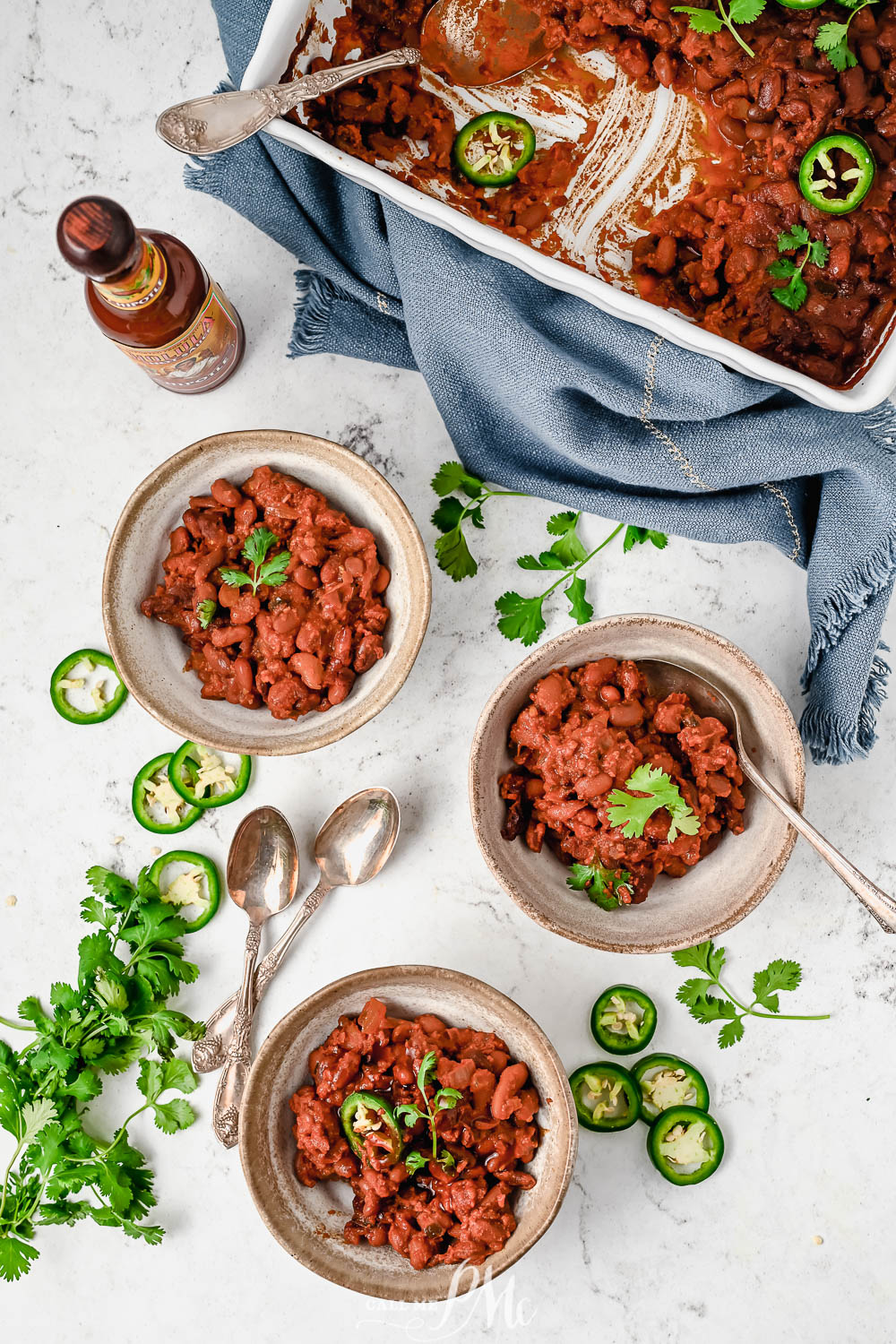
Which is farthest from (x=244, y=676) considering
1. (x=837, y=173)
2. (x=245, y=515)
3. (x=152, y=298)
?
(x=837, y=173)

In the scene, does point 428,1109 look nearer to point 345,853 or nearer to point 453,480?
point 345,853

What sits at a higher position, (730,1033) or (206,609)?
(206,609)

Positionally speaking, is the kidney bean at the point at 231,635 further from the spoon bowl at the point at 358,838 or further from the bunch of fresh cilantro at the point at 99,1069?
the bunch of fresh cilantro at the point at 99,1069

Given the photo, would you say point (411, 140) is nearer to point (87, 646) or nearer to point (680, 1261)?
point (87, 646)

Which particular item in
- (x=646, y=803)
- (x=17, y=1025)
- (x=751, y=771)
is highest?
(x=646, y=803)

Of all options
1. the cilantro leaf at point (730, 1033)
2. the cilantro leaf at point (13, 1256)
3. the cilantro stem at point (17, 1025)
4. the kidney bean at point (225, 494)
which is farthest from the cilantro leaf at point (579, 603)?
the cilantro leaf at point (13, 1256)

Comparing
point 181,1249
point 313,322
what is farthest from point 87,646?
point 181,1249
